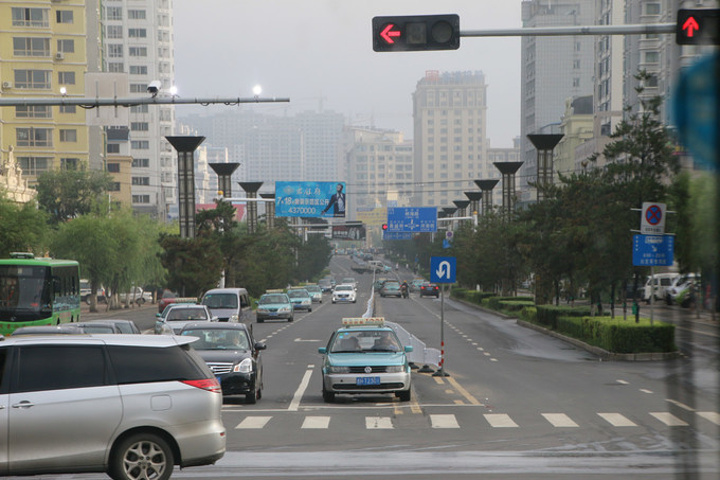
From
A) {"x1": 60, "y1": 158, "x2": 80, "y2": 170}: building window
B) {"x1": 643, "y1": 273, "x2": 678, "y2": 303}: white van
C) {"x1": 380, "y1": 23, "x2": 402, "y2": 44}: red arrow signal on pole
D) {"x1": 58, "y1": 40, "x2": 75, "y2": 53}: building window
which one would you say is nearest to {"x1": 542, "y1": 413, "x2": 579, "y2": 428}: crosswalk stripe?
{"x1": 380, "y1": 23, "x2": 402, "y2": 44}: red arrow signal on pole

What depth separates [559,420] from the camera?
1781cm

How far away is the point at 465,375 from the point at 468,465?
13.9 metres

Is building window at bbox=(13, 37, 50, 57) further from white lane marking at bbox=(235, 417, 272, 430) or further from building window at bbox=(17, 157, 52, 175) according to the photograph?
white lane marking at bbox=(235, 417, 272, 430)

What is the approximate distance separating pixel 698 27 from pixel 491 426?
43.6 ft

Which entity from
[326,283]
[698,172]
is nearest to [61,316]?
[698,172]

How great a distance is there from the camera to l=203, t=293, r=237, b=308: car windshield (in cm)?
4222

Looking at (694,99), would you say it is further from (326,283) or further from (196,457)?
(326,283)

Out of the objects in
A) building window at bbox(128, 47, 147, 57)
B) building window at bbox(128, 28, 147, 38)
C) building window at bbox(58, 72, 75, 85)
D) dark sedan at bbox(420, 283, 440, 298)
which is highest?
building window at bbox(128, 28, 147, 38)

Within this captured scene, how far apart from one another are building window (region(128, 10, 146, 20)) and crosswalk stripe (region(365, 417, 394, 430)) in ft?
562

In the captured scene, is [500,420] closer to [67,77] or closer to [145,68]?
[67,77]

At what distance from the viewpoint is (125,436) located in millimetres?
11109

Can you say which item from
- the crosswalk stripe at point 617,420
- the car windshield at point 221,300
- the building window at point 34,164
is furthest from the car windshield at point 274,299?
the building window at point 34,164

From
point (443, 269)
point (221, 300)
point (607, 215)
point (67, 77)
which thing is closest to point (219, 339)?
point (443, 269)

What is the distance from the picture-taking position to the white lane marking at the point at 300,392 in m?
20.1
